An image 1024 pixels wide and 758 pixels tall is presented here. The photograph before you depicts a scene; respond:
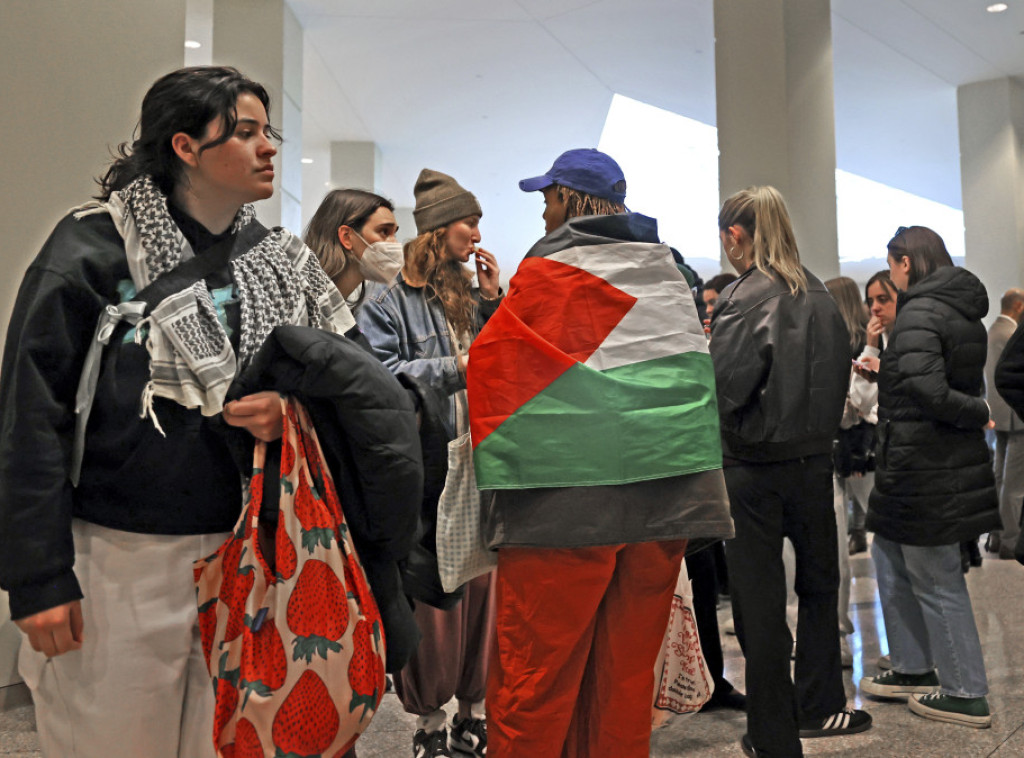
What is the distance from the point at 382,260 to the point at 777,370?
1223mm

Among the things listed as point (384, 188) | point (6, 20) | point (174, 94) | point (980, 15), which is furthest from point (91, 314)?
point (384, 188)

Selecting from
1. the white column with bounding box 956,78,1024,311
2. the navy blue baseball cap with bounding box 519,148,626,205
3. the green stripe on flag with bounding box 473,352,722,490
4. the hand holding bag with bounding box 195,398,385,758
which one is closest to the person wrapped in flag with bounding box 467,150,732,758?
the green stripe on flag with bounding box 473,352,722,490

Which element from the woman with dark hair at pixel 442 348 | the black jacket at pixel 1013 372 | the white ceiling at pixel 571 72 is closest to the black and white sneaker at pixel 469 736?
the woman with dark hair at pixel 442 348

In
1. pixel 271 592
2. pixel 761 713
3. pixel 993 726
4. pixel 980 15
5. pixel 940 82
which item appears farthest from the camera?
pixel 940 82

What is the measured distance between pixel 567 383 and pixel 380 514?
0.56 metres

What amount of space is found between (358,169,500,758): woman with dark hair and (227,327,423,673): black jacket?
1005mm

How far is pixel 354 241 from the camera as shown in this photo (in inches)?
112

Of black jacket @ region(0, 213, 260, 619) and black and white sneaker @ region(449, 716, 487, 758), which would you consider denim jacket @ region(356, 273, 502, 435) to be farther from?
black jacket @ region(0, 213, 260, 619)

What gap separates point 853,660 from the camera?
13.0ft

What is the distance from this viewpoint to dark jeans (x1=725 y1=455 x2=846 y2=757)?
2656 mm

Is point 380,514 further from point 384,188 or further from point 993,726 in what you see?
point 384,188

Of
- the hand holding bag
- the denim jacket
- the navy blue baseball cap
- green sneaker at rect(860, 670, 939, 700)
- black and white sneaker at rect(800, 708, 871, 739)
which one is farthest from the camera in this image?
green sneaker at rect(860, 670, 939, 700)

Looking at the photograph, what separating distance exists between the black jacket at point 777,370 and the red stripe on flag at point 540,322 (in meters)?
0.90

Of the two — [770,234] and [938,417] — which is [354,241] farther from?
[938,417]
